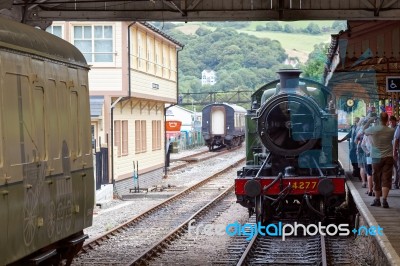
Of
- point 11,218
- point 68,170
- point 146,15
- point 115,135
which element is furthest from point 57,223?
point 115,135

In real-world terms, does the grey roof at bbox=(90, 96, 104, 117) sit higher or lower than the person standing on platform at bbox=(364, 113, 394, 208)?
higher

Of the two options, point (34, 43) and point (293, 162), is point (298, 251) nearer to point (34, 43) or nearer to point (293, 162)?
point (293, 162)

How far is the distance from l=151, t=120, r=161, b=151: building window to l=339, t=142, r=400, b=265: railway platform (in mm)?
18033

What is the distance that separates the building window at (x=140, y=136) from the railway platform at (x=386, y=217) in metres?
14.8

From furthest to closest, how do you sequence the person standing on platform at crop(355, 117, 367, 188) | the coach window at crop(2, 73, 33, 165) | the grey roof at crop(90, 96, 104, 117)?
1. the grey roof at crop(90, 96, 104, 117)
2. the person standing on platform at crop(355, 117, 367, 188)
3. the coach window at crop(2, 73, 33, 165)

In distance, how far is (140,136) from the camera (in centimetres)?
3253

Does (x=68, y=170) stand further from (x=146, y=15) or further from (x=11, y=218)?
(x=146, y=15)

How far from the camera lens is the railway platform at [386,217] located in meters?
9.69

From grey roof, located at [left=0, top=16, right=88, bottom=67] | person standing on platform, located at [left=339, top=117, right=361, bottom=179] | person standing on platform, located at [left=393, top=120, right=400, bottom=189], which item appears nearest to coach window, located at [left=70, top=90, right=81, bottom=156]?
grey roof, located at [left=0, top=16, right=88, bottom=67]

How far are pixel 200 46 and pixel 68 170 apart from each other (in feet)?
300

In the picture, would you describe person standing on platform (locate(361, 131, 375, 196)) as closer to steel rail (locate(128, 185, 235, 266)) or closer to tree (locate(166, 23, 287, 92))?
steel rail (locate(128, 185, 235, 266))

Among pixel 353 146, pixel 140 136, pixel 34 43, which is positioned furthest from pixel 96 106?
pixel 34 43

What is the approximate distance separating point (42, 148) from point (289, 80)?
768 cm

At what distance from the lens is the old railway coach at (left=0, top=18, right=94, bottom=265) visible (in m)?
7.46
